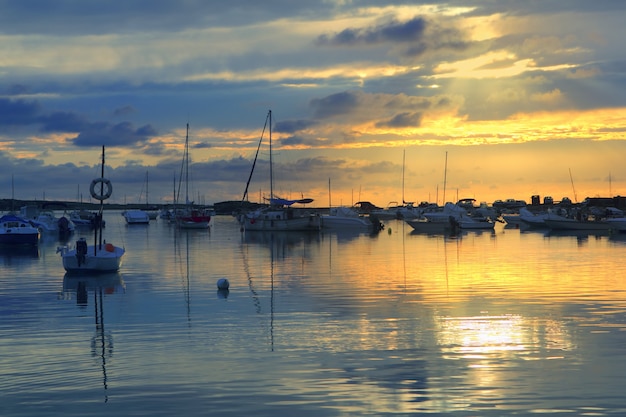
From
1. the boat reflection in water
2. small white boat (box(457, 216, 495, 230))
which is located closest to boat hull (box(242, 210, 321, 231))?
small white boat (box(457, 216, 495, 230))

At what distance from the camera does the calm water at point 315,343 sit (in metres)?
16.9

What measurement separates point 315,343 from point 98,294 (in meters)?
16.4

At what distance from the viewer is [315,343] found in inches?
918

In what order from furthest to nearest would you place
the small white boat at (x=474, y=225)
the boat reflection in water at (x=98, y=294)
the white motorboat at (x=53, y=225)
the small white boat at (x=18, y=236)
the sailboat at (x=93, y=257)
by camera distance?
the small white boat at (x=474, y=225), the white motorboat at (x=53, y=225), the small white boat at (x=18, y=236), the sailboat at (x=93, y=257), the boat reflection in water at (x=98, y=294)

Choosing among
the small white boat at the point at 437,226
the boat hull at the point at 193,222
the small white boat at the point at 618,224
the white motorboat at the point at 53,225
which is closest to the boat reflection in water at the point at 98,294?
the white motorboat at the point at 53,225

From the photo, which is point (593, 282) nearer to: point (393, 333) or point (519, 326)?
point (519, 326)

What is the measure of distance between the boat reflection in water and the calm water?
0.31ft

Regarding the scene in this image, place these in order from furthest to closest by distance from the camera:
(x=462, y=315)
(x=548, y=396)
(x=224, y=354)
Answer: (x=462, y=315) → (x=224, y=354) → (x=548, y=396)

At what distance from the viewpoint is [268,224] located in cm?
10175

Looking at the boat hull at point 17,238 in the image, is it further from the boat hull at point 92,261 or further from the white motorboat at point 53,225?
the white motorboat at point 53,225

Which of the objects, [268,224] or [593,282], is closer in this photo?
[593,282]

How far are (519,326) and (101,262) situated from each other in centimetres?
2609

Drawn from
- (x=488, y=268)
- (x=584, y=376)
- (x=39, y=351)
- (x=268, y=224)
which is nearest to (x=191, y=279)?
(x=488, y=268)

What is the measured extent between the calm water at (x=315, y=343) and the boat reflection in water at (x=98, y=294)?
94 millimetres
